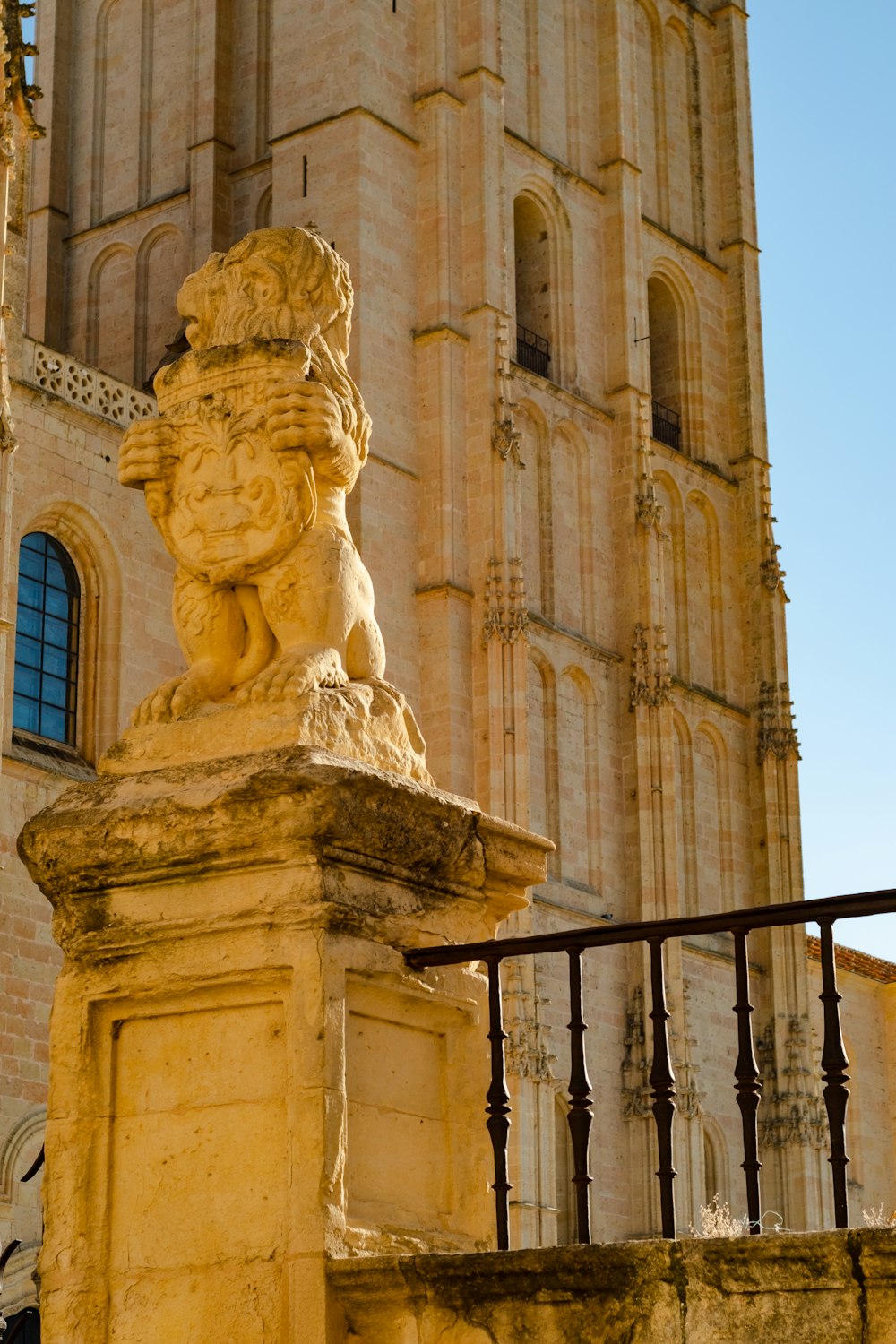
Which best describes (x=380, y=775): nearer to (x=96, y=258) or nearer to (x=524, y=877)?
(x=524, y=877)

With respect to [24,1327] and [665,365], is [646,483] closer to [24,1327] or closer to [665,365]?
[665,365]

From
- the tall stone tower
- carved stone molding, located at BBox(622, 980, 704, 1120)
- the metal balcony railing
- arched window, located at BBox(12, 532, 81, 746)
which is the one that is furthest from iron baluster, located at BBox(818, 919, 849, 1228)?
carved stone molding, located at BBox(622, 980, 704, 1120)

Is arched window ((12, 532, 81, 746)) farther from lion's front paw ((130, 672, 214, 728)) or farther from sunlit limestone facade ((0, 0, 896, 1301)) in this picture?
lion's front paw ((130, 672, 214, 728))

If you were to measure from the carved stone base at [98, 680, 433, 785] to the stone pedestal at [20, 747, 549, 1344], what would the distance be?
0.29 ft

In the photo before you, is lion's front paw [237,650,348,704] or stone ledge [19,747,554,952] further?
lion's front paw [237,650,348,704]

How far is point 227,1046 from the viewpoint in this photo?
169 inches

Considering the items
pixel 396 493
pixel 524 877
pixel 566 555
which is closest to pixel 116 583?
pixel 396 493

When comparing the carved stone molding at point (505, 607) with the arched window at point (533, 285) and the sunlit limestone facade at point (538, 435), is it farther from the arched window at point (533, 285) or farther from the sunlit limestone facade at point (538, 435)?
the arched window at point (533, 285)

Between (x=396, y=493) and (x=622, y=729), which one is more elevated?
(x=396, y=493)

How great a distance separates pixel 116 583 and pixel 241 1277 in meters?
18.1

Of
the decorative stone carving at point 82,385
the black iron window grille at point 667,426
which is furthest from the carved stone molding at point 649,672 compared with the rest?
the decorative stone carving at point 82,385

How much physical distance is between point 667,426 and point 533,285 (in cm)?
327

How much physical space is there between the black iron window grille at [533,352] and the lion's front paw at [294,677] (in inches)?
962

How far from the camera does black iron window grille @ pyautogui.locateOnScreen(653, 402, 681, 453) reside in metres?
31.7
